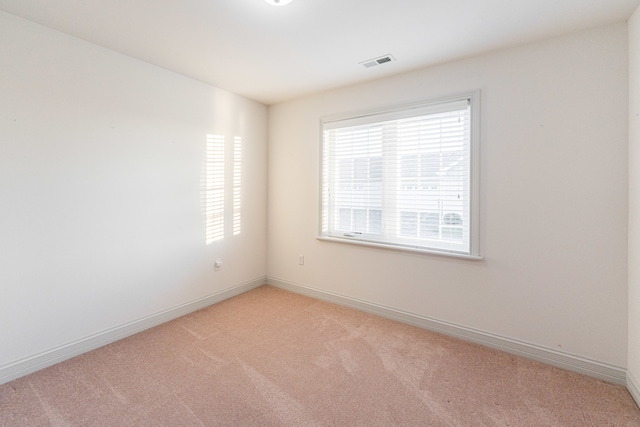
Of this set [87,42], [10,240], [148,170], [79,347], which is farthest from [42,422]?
[87,42]

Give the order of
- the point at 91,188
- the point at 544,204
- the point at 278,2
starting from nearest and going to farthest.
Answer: the point at 278,2, the point at 544,204, the point at 91,188

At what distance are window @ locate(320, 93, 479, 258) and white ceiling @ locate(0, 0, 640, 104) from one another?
53 cm

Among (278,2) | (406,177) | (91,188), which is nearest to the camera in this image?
(278,2)

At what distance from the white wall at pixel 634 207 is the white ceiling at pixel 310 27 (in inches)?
10.3

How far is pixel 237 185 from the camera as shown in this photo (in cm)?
355

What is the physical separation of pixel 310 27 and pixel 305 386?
101 inches

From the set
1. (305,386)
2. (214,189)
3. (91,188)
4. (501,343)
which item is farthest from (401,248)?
(91,188)

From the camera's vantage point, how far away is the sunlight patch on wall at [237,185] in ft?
11.5

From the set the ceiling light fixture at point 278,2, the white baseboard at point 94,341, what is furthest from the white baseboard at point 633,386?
the white baseboard at point 94,341

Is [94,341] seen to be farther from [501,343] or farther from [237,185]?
[501,343]

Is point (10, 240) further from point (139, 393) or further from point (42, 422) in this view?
point (139, 393)

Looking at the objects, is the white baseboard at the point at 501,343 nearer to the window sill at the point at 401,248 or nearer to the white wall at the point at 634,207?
the white wall at the point at 634,207

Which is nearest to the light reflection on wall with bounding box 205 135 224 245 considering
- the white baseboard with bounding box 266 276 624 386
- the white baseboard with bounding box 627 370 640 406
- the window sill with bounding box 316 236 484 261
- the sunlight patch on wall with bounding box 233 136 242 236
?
the sunlight patch on wall with bounding box 233 136 242 236

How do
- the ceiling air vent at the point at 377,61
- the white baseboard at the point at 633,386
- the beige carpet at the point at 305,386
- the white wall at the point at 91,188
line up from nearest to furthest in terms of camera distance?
the beige carpet at the point at 305,386, the white baseboard at the point at 633,386, the white wall at the point at 91,188, the ceiling air vent at the point at 377,61
